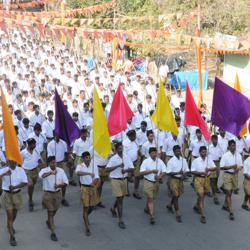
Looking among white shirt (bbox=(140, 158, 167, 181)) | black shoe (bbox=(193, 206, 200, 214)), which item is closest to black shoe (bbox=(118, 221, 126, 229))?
white shirt (bbox=(140, 158, 167, 181))

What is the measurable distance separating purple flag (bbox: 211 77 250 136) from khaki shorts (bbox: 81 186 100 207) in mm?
2699

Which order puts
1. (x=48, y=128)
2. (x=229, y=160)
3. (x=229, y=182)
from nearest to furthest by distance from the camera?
(x=229, y=182) < (x=229, y=160) < (x=48, y=128)

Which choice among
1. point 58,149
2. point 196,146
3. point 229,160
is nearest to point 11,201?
point 58,149

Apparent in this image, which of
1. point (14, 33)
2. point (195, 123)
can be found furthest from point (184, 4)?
point (195, 123)

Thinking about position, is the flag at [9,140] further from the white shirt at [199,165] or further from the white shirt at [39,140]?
the white shirt at [199,165]

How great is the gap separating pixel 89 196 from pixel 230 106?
10.4 feet

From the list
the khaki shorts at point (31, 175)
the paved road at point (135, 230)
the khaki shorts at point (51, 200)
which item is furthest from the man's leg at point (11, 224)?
the khaki shorts at point (31, 175)

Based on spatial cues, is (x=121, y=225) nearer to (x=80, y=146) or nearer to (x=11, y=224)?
(x=11, y=224)

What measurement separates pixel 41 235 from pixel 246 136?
5.26 metres

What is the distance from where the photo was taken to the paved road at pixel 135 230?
8.50 meters

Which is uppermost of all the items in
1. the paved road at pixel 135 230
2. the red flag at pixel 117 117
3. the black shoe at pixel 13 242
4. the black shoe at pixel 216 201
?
the red flag at pixel 117 117

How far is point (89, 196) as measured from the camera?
28.6ft

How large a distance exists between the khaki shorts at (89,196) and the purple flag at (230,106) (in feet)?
8.86

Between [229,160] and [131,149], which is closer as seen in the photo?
[229,160]
